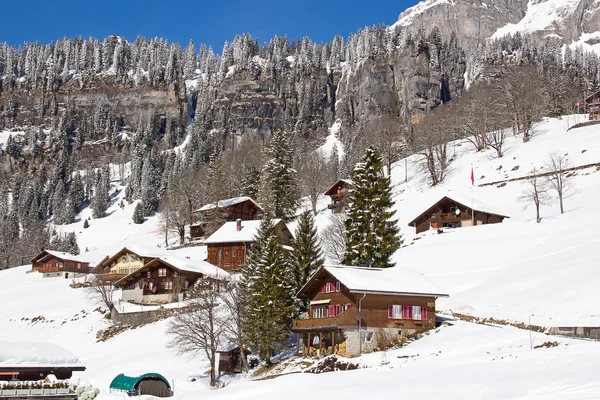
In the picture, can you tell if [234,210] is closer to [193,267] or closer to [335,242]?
[193,267]

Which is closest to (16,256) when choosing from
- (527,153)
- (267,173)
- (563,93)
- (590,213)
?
(267,173)

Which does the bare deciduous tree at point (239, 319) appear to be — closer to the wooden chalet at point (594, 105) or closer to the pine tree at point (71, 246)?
the pine tree at point (71, 246)

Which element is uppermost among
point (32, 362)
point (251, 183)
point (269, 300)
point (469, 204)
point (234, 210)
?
point (251, 183)

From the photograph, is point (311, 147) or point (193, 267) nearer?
point (193, 267)

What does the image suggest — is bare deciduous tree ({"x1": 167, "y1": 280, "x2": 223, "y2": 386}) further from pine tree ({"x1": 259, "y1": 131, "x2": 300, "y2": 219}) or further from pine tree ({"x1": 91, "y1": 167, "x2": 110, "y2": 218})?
pine tree ({"x1": 91, "y1": 167, "x2": 110, "y2": 218})

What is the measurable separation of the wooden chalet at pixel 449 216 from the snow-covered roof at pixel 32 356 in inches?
1844

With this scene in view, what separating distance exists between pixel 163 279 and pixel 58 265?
2933 cm

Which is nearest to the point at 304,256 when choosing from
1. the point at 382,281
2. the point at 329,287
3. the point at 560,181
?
the point at 329,287

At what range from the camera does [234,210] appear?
91562mm

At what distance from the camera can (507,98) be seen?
11350 cm

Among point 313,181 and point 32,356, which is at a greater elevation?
point 313,181

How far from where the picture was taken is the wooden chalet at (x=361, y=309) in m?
40.2

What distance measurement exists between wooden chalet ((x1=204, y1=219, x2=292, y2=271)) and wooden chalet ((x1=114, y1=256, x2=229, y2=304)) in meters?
5.89

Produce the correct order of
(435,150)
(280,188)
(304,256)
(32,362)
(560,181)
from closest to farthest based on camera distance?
(32,362)
(304,256)
(560,181)
(280,188)
(435,150)
